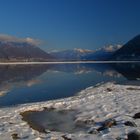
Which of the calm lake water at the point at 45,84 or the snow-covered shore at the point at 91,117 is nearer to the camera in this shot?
the snow-covered shore at the point at 91,117

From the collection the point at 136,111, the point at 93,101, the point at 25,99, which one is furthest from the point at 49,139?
the point at 25,99

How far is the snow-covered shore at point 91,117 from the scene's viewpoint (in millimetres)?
13820

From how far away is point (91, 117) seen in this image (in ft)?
59.7

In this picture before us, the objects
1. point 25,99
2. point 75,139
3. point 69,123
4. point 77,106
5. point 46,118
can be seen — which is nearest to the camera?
point 75,139

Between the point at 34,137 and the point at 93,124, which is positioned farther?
the point at 93,124

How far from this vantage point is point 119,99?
2430 cm

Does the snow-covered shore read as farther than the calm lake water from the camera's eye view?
No

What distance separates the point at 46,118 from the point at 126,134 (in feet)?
21.7

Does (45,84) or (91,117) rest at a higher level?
(91,117)

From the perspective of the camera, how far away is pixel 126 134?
13.5 metres

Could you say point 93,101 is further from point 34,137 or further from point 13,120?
point 34,137

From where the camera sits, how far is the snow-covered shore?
1382 centimetres

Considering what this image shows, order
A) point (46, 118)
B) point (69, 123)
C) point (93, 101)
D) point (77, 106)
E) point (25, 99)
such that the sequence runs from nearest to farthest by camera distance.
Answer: point (69, 123) → point (46, 118) → point (77, 106) → point (93, 101) → point (25, 99)

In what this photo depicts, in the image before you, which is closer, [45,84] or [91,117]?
[91,117]
